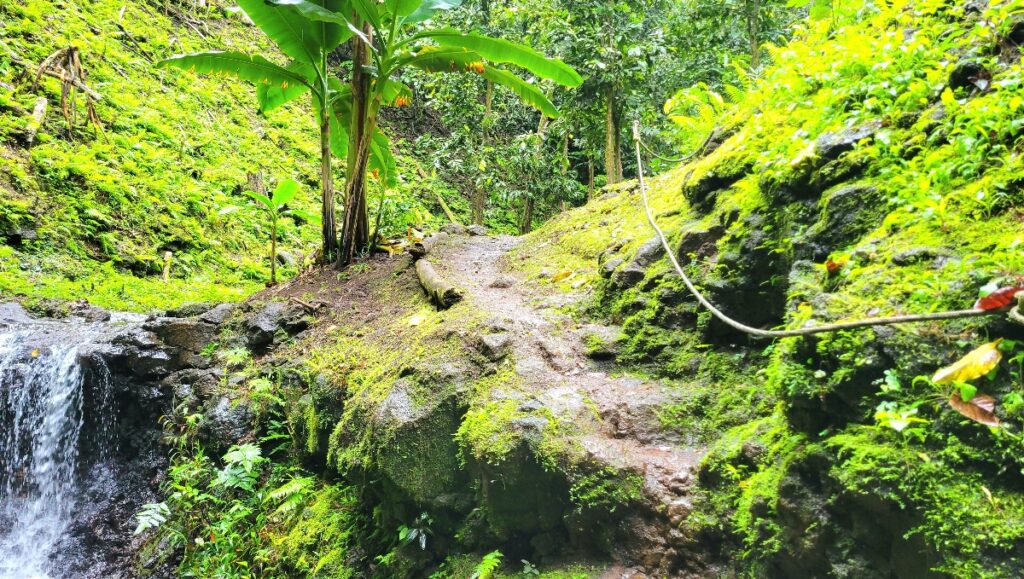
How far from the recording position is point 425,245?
7.25m

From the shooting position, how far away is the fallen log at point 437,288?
5.05 meters

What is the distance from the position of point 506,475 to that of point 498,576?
522mm

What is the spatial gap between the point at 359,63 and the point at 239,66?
141 centimetres

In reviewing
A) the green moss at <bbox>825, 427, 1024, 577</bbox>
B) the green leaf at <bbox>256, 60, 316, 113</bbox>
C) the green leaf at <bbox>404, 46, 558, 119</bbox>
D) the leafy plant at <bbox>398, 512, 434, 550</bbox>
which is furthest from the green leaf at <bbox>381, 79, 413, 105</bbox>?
the green moss at <bbox>825, 427, 1024, 577</bbox>

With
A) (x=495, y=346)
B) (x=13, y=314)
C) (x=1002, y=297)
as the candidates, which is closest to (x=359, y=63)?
(x=495, y=346)

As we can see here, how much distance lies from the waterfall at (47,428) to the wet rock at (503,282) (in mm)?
3929

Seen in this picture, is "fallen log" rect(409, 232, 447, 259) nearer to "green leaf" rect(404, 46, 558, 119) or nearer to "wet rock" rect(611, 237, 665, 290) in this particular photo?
"green leaf" rect(404, 46, 558, 119)

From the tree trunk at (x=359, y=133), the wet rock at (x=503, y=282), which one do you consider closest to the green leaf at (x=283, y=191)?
the tree trunk at (x=359, y=133)

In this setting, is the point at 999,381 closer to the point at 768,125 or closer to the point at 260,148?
the point at 768,125

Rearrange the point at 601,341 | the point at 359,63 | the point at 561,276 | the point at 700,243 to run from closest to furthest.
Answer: the point at 700,243 → the point at 601,341 → the point at 561,276 → the point at 359,63

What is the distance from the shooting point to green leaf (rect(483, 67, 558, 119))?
6.93m

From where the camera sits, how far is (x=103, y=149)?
10.6 m

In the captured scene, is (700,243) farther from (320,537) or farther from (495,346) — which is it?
(320,537)

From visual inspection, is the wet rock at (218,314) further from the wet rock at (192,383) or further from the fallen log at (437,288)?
the fallen log at (437,288)
